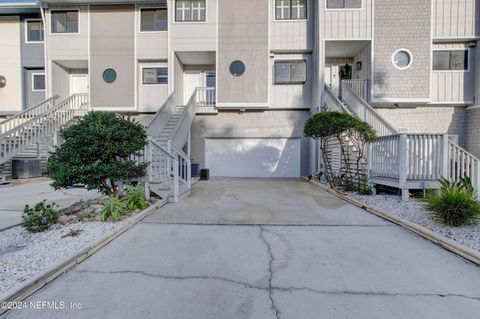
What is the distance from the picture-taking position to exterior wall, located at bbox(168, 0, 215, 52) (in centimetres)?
1169

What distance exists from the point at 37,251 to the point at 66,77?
42.3 feet

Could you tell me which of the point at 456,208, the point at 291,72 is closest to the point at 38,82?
the point at 291,72

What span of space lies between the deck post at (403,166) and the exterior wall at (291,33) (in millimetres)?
7014

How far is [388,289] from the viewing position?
8.85 ft

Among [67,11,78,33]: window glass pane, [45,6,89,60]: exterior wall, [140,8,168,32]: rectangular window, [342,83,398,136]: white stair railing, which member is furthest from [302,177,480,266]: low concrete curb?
[67,11,78,33]: window glass pane

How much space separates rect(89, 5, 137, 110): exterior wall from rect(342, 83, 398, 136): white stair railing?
9708mm

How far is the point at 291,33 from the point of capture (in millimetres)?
11594

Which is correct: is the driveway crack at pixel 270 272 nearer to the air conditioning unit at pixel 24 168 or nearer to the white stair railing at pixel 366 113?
the white stair railing at pixel 366 113

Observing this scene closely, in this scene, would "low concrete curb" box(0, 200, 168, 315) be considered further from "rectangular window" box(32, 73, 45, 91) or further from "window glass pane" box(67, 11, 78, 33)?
"rectangular window" box(32, 73, 45, 91)

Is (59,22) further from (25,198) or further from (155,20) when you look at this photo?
(25,198)

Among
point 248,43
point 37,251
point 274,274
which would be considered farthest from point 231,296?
point 248,43

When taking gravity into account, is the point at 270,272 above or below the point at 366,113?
below

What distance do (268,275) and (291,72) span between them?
Result: 1070 cm

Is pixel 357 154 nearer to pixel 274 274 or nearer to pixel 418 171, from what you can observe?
pixel 418 171
